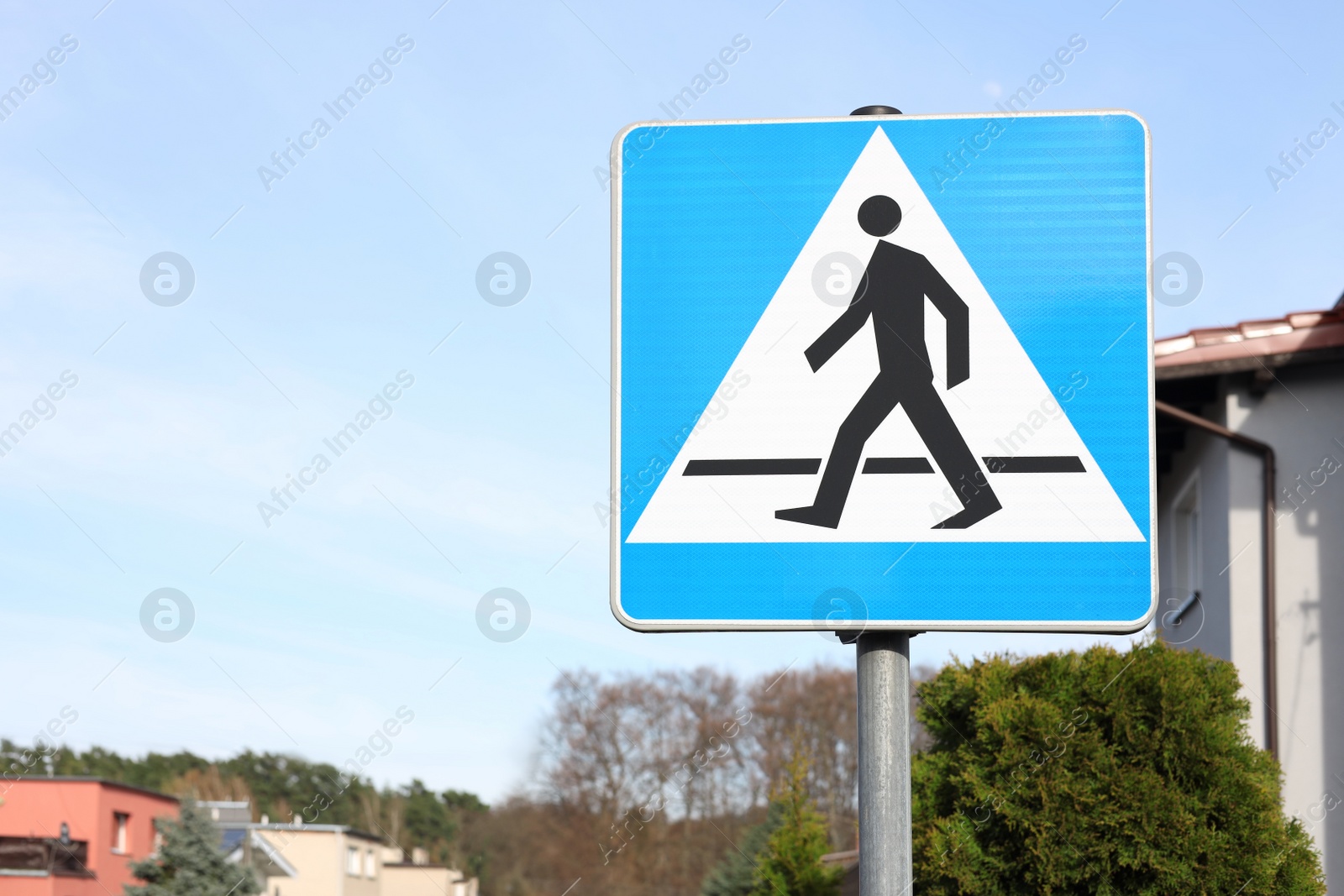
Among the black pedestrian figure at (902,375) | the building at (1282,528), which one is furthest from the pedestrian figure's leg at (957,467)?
the building at (1282,528)

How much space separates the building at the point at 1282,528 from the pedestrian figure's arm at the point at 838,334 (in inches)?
433

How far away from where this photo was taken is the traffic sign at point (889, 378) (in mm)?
1986

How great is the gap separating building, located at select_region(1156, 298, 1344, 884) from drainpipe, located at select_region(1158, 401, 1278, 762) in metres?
0.02

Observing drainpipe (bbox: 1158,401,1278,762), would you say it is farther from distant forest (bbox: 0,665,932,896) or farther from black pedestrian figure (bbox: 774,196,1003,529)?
distant forest (bbox: 0,665,932,896)

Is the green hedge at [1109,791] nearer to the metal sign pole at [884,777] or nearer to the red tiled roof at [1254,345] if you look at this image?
the metal sign pole at [884,777]

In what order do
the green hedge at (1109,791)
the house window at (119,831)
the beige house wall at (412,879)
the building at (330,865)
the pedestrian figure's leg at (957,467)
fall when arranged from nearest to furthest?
the pedestrian figure's leg at (957,467)
the green hedge at (1109,791)
the house window at (119,831)
the building at (330,865)
the beige house wall at (412,879)

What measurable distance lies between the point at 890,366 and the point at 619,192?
59 cm

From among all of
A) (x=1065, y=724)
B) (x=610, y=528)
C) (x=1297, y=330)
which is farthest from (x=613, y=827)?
(x=610, y=528)

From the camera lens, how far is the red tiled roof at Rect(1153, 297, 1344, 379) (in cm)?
1208

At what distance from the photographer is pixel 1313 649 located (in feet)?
38.5

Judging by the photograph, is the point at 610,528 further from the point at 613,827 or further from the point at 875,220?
the point at 613,827

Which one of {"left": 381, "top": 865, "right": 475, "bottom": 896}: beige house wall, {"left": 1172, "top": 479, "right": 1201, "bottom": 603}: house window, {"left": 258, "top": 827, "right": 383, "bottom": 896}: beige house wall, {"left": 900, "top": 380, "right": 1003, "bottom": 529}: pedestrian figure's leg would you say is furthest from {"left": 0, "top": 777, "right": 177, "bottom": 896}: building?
{"left": 900, "top": 380, "right": 1003, "bottom": 529}: pedestrian figure's leg

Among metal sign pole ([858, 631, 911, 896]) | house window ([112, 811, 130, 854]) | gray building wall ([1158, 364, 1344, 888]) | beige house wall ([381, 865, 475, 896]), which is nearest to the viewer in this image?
metal sign pole ([858, 631, 911, 896])

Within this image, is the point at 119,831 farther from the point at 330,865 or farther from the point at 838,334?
the point at 838,334
